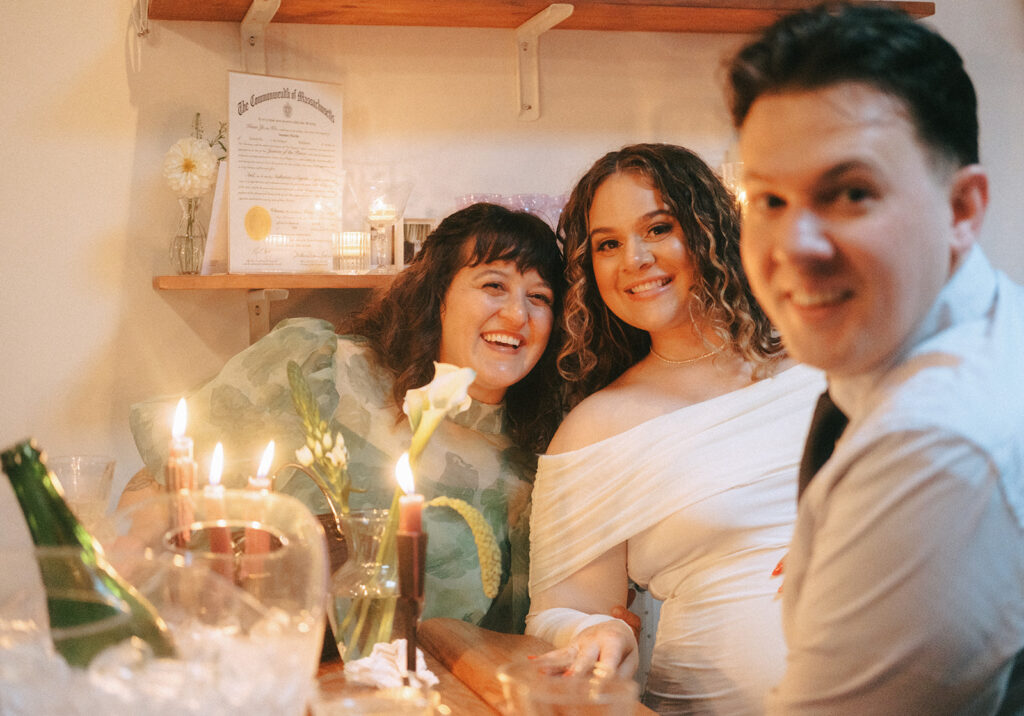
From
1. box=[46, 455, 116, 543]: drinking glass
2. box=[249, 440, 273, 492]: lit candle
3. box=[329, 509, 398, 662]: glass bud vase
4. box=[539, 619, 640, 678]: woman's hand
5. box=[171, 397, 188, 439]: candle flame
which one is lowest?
box=[539, 619, 640, 678]: woman's hand

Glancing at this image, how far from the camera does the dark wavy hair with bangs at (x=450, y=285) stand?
1.84 meters

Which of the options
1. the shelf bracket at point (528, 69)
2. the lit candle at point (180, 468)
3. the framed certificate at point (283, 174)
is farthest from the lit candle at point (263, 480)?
the shelf bracket at point (528, 69)

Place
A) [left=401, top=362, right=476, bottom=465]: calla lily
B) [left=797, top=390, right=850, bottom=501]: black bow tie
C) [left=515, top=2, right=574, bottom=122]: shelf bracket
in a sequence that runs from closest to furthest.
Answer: [left=797, top=390, right=850, bottom=501]: black bow tie
[left=401, top=362, right=476, bottom=465]: calla lily
[left=515, top=2, right=574, bottom=122]: shelf bracket

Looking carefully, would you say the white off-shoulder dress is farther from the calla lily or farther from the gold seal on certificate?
the gold seal on certificate

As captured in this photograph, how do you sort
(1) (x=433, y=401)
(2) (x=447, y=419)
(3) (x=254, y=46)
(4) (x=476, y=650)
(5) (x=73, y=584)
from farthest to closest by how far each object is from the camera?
1. (3) (x=254, y=46)
2. (2) (x=447, y=419)
3. (4) (x=476, y=650)
4. (1) (x=433, y=401)
5. (5) (x=73, y=584)

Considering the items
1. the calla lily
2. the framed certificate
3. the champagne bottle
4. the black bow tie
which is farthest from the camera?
the framed certificate

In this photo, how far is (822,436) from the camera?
826mm

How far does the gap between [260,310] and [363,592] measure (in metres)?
1.14

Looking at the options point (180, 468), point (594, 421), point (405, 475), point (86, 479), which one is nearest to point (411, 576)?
point (405, 475)

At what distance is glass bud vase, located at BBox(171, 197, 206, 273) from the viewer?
78.2 inches

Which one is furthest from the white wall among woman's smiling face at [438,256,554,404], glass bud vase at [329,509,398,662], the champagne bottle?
the champagne bottle

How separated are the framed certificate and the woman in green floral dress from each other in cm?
24

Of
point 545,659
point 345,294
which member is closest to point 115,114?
point 345,294

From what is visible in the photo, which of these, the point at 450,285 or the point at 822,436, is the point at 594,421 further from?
the point at 822,436
